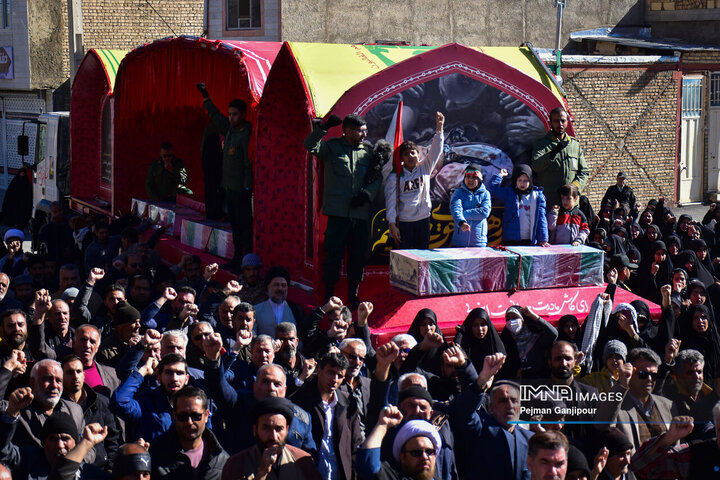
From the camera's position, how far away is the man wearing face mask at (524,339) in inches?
319

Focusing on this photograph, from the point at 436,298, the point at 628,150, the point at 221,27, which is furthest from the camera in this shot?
the point at 221,27

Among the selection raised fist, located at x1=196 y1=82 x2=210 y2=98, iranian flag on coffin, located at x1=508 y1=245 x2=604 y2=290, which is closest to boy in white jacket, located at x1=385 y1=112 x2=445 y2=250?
iranian flag on coffin, located at x1=508 y1=245 x2=604 y2=290

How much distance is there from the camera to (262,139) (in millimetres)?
10641

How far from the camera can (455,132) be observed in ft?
33.1

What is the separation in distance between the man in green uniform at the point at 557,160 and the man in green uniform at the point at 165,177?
5997mm

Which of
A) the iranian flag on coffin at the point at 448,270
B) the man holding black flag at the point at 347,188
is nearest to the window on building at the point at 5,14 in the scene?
the man holding black flag at the point at 347,188

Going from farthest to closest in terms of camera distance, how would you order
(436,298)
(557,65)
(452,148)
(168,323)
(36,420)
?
1. (557,65)
2. (452,148)
3. (436,298)
4. (168,323)
5. (36,420)

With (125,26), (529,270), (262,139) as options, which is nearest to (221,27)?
(125,26)

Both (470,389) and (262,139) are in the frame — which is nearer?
(470,389)

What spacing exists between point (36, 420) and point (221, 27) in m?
17.5

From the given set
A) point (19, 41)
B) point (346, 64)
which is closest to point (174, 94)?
point (346, 64)

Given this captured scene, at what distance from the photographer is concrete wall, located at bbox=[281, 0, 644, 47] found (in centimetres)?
2138

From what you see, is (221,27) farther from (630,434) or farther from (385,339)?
(630,434)

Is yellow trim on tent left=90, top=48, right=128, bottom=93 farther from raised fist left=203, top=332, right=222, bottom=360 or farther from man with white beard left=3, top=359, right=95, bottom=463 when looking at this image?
man with white beard left=3, top=359, right=95, bottom=463
